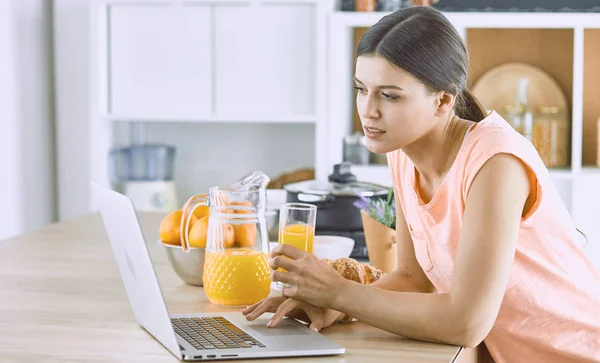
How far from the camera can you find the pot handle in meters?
2.02

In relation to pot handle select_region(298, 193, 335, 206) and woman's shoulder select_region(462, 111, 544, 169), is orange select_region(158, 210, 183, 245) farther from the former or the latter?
woman's shoulder select_region(462, 111, 544, 169)

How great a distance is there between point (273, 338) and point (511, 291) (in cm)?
44

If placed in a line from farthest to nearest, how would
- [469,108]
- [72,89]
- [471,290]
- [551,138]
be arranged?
[72,89] < [551,138] < [469,108] < [471,290]

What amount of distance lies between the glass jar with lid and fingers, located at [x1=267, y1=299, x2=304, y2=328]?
2892 millimetres

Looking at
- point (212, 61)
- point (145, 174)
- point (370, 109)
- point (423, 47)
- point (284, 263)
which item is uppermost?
point (212, 61)

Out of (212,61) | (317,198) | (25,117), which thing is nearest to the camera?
(317,198)

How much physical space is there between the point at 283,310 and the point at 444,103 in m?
0.44

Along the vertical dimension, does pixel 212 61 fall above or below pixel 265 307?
above

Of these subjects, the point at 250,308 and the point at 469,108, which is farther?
the point at 469,108

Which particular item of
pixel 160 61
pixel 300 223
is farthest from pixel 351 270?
pixel 160 61

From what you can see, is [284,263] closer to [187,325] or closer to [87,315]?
[187,325]

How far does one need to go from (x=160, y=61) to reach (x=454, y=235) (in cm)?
297

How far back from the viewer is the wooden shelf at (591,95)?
13.7 feet

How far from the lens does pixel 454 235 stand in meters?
1.49
